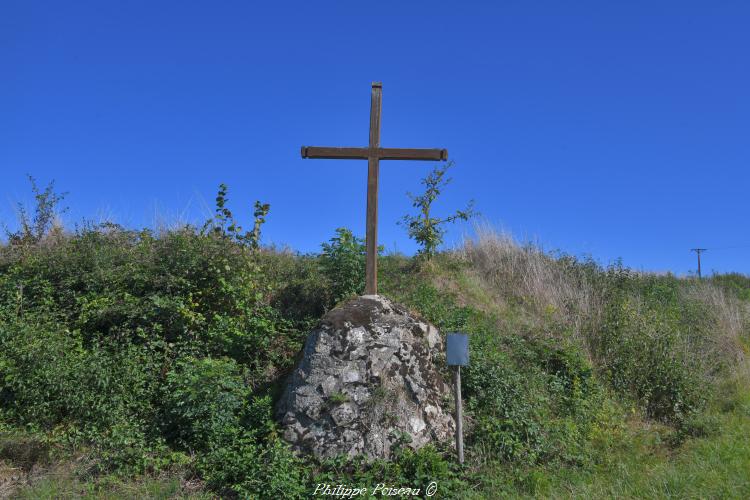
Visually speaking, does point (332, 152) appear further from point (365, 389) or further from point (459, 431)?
point (459, 431)

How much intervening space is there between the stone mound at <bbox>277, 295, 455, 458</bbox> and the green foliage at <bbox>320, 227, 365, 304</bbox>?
137 centimetres

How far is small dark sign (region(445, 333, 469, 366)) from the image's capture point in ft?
19.0

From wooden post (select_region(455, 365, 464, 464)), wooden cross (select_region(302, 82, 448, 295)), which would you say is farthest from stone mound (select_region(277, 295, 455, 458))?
wooden cross (select_region(302, 82, 448, 295))

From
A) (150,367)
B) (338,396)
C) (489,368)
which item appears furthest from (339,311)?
(150,367)

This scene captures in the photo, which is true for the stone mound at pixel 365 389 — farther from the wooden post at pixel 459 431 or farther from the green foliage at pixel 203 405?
the green foliage at pixel 203 405

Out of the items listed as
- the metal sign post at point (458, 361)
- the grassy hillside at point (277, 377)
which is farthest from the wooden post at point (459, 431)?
the grassy hillside at point (277, 377)

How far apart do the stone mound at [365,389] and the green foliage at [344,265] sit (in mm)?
1370

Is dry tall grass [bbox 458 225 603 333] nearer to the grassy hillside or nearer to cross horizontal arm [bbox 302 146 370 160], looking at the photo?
the grassy hillside

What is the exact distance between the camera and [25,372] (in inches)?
242

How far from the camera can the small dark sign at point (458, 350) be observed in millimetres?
5789

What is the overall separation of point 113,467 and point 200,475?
97 centimetres

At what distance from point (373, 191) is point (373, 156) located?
0.48m

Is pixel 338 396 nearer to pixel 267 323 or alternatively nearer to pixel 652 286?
pixel 267 323

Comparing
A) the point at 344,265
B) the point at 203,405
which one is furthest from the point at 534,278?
the point at 203,405
